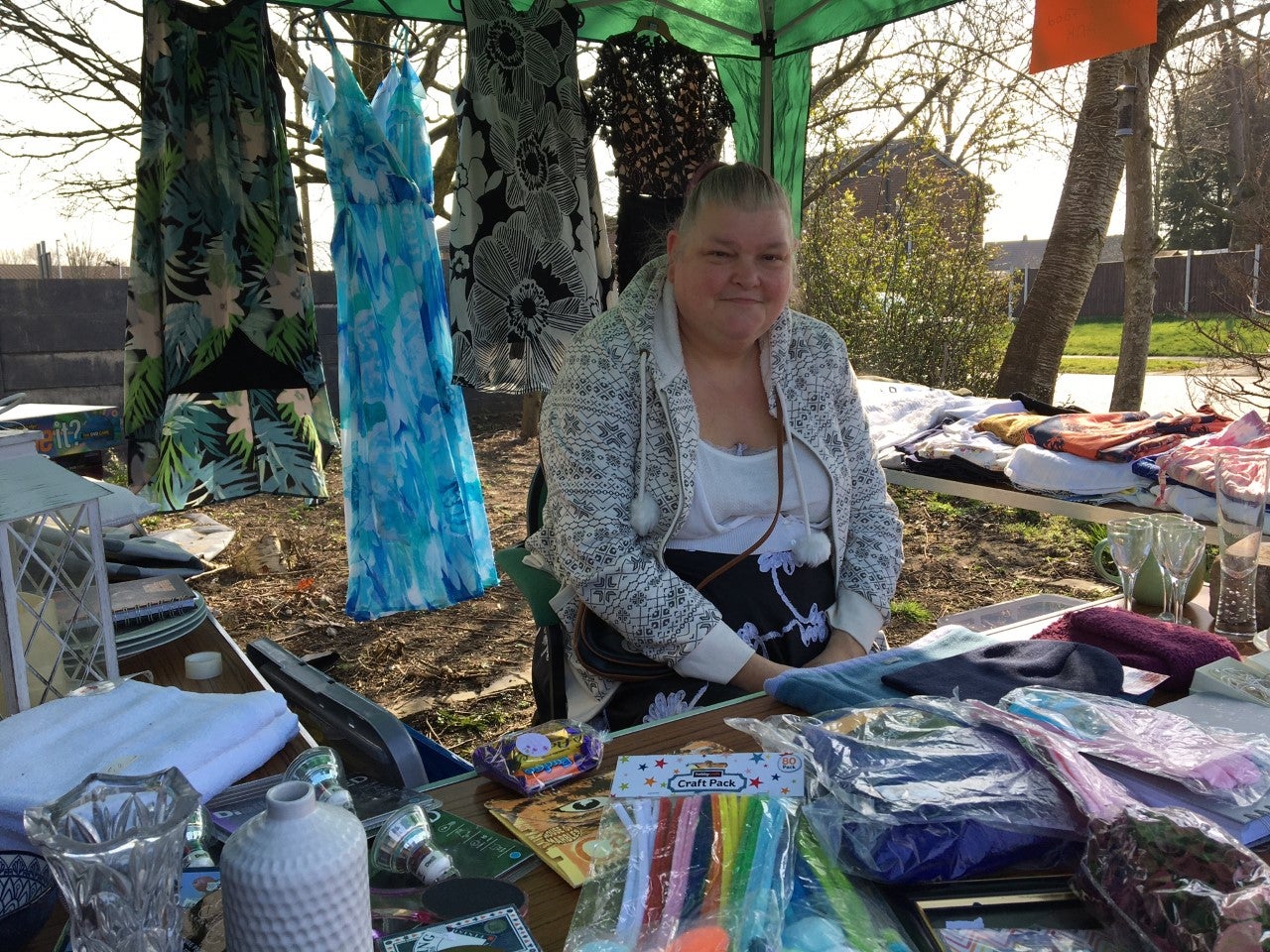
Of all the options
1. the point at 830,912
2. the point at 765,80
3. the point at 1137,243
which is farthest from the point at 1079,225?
the point at 830,912

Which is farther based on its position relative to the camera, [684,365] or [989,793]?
[684,365]

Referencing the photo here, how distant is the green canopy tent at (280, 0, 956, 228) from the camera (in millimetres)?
3291

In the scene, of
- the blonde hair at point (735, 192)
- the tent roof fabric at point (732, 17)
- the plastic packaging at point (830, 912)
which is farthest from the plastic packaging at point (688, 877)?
the tent roof fabric at point (732, 17)

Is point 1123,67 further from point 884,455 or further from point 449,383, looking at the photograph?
point 449,383

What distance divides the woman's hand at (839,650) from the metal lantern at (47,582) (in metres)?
1.29

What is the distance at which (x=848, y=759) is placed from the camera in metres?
0.99

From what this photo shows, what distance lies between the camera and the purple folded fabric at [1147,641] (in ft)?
4.43

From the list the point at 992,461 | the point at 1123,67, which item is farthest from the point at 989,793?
the point at 1123,67

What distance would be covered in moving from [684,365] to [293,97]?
5.56m

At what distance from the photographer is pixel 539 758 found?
3.66 feet

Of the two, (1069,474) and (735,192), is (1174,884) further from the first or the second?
(1069,474)

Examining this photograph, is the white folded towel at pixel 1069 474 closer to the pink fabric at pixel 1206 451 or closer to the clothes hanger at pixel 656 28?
the pink fabric at pixel 1206 451

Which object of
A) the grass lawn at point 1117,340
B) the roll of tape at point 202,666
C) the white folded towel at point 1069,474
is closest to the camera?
the roll of tape at point 202,666

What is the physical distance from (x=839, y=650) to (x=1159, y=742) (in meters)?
0.96
